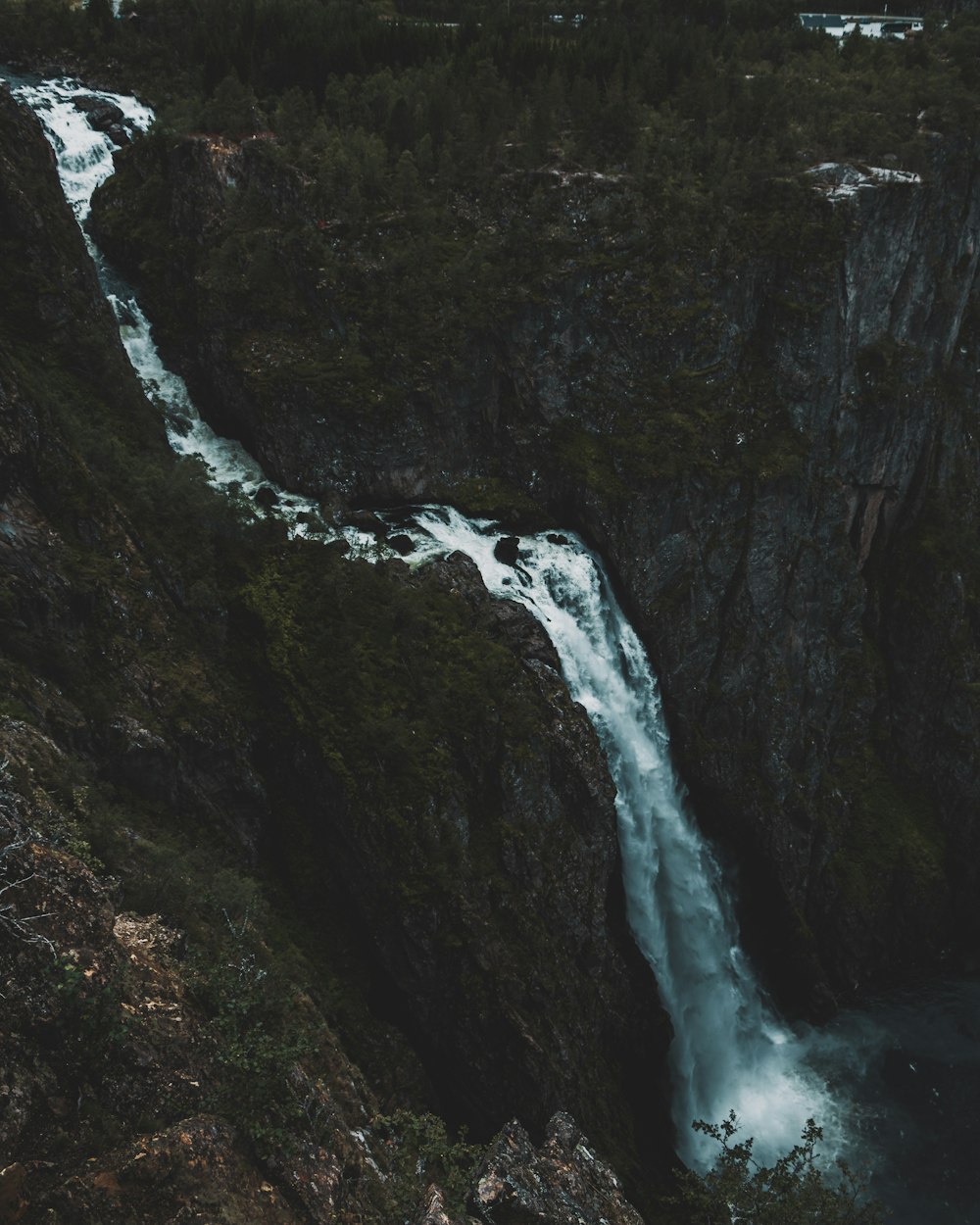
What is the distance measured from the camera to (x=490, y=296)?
3816 cm

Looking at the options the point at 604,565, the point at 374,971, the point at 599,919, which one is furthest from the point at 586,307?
the point at 374,971

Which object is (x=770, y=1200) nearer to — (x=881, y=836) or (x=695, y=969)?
(x=695, y=969)

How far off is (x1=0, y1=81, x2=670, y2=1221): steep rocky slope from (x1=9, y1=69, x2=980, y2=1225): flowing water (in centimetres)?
196

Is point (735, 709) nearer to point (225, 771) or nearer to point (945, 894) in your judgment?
point (945, 894)

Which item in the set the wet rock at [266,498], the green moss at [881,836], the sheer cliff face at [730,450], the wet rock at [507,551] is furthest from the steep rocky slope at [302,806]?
the green moss at [881,836]

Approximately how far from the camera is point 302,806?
28156 millimetres

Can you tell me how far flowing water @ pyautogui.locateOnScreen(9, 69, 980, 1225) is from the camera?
32.0 m

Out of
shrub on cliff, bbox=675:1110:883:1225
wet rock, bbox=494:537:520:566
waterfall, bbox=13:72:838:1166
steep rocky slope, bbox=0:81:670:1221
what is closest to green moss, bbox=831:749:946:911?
waterfall, bbox=13:72:838:1166

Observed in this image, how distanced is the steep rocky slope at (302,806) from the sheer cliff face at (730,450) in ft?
18.9

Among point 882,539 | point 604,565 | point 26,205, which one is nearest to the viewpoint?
point 26,205

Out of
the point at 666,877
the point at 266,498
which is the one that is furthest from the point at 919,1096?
the point at 266,498

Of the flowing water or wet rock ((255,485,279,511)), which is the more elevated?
wet rock ((255,485,279,511))

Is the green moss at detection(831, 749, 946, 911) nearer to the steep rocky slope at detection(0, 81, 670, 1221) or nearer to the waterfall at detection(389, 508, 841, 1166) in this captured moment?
the waterfall at detection(389, 508, 841, 1166)

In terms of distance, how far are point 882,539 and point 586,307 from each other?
1762 centimetres
